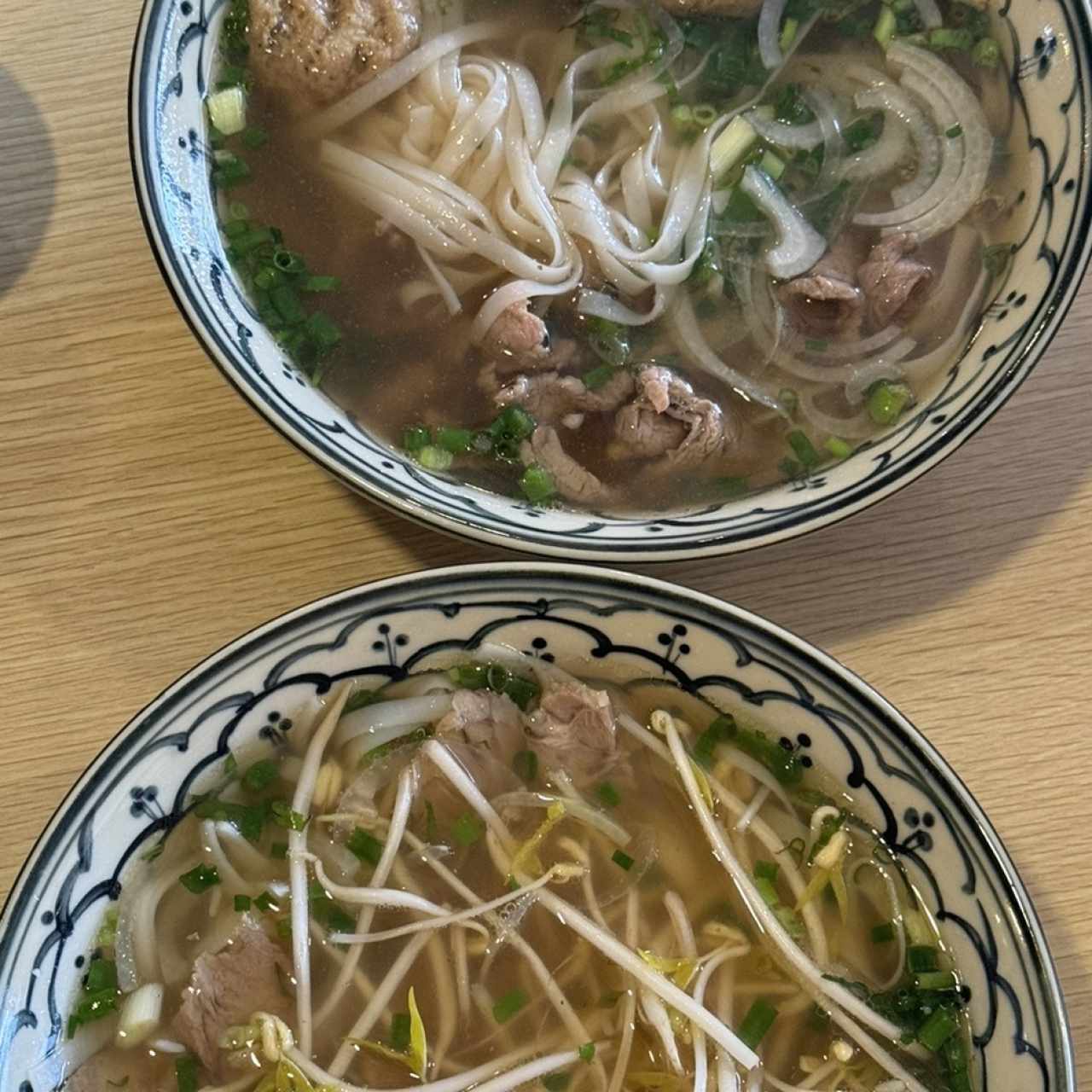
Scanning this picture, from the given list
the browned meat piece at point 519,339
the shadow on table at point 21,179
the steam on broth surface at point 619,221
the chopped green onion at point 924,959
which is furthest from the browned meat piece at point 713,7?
the chopped green onion at point 924,959

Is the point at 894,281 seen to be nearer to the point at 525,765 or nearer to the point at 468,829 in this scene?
the point at 525,765

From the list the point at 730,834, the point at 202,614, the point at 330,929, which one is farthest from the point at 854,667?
the point at 202,614

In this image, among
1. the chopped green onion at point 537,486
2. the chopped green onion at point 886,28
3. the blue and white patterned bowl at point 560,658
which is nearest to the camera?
the blue and white patterned bowl at point 560,658

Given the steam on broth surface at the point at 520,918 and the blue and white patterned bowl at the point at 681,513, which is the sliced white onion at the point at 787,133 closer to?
the blue and white patterned bowl at the point at 681,513

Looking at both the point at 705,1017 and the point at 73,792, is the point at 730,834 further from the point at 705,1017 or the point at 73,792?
the point at 73,792

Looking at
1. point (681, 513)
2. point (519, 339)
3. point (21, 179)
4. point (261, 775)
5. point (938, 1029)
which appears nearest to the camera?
point (938, 1029)

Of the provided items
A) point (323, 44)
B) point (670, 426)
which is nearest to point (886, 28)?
point (670, 426)

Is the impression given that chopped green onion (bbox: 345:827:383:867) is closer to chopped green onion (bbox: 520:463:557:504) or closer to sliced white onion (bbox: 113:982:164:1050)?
sliced white onion (bbox: 113:982:164:1050)

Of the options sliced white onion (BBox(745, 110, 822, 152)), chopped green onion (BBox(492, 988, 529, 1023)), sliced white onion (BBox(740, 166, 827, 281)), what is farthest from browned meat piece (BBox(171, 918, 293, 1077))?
sliced white onion (BBox(745, 110, 822, 152))
